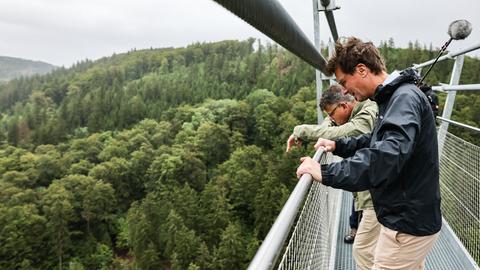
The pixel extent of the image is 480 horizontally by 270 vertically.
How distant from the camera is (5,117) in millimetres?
108688

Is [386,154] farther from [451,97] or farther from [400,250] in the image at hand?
Result: [451,97]

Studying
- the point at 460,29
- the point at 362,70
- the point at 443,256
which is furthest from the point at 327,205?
the point at 362,70

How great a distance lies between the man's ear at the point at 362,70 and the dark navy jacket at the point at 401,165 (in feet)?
0.40

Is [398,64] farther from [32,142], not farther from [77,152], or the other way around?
[32,142]

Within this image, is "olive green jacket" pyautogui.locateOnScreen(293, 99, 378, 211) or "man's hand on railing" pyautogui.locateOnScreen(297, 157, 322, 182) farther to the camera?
"olive green jacket" pyautogui.locateOnScreen(293, 99, 378, 211)

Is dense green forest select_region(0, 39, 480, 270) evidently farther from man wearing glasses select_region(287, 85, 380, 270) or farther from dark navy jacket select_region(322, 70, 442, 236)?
dark navy jacket select_region(322, 70, 442, 236)

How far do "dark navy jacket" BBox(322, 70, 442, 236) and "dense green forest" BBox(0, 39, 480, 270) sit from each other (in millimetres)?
26608

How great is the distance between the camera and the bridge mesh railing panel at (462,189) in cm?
321

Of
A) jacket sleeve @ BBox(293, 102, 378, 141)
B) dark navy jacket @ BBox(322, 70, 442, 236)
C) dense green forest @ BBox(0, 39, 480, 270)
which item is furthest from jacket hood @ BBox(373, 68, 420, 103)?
dense green forest @ BBox(0, 39, 480, 270)

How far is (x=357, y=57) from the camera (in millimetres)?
1716

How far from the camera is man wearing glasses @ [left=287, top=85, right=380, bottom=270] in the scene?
8.76 ft

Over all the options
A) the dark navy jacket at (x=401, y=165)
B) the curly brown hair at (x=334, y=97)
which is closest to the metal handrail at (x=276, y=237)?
the dark navy jacket at (x=401, y=165)

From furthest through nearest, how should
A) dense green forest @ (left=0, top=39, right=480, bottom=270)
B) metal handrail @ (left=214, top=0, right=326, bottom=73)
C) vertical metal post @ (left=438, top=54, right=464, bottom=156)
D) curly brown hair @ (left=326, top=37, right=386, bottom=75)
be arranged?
dense green forest @ (left=0, top=39, right=480, bottom=270) → vertical metal post @ (left=438, top=54, right=464, bottom=156) → curly brown hair @ (left=326, top=37, right=386, bottom=75) → metal handrail @ (left=214, top=0, right=326, bottom=73)

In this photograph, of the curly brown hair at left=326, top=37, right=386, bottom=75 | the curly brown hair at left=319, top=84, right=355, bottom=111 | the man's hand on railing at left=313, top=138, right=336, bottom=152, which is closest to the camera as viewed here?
the curly brown hair at left=326, top=37, right=386, bottom=75
